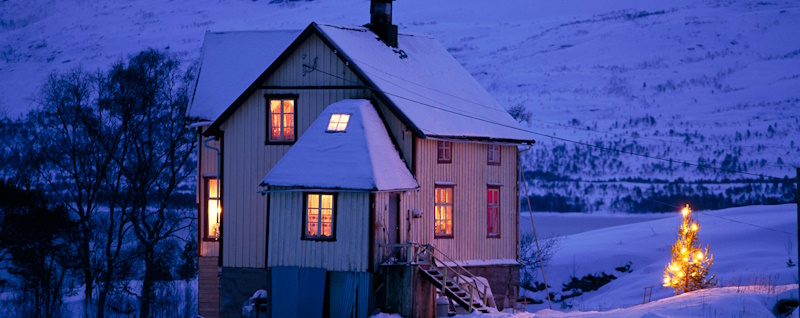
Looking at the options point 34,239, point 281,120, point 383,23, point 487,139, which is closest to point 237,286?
point 281,120

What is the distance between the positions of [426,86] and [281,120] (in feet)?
17.6

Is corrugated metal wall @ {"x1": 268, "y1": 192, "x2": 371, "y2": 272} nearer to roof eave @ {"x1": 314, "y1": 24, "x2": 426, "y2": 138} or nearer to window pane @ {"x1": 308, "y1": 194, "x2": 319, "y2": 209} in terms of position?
window pane @ {"x1": 308, "y1": 194, "x2": 319, "y2": 209}

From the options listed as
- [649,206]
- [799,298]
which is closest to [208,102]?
[799,298]

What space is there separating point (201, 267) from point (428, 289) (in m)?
8.61

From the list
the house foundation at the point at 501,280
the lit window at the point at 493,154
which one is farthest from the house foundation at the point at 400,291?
the lit window at the point at 493,154

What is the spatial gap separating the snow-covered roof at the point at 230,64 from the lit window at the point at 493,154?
7.96m

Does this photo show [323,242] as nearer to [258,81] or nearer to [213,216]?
[258,81]

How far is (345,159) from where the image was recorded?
98.0 feet

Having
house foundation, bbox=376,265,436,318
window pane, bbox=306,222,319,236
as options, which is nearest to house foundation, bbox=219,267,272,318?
window pane, bbox=306,222,319,236

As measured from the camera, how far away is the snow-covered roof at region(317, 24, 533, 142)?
3228 centimetres

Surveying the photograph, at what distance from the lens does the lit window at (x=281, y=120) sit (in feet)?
108

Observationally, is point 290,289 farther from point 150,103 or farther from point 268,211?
point 150,103

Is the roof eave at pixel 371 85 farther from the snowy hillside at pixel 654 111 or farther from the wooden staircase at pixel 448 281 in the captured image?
the snowy hillside at pixel 654 111

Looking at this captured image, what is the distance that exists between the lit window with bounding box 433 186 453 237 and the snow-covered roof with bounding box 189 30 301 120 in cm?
747
